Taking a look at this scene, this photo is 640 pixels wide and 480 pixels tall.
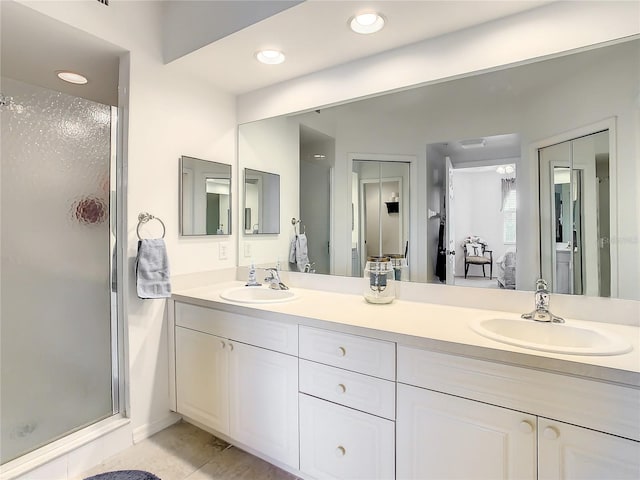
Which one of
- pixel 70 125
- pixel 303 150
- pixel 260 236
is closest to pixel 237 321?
pixel 260 236

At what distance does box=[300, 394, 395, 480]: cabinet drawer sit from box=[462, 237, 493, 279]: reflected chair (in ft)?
2.85

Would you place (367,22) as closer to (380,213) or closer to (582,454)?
(380,213)

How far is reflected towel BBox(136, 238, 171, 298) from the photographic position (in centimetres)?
178

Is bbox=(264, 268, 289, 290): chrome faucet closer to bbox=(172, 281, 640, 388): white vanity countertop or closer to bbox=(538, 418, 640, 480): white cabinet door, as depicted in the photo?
bbox=(172, 281, 640, 388): white vanity countertop

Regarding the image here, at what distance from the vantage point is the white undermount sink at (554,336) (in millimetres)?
1017

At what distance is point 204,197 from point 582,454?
7.15 ft

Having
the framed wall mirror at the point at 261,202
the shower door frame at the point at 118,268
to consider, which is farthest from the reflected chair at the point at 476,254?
the shower door frame at the point at 118,268

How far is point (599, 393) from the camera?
36.7 inches

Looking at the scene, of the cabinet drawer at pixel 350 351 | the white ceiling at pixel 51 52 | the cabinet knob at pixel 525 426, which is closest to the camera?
the cabinet knob at pixel 525 426

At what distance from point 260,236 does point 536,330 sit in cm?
175

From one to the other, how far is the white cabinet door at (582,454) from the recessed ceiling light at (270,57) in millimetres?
1999

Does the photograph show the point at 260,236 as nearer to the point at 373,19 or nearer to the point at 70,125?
the point at 70,125

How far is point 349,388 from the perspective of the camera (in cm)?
133

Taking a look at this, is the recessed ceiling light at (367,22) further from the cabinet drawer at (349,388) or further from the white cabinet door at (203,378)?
the white cabinet door at (203,378)
